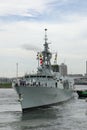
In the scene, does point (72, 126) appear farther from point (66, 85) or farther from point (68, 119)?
point (66, 85)

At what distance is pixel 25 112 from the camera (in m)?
61.9

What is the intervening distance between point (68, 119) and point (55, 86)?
24.0m

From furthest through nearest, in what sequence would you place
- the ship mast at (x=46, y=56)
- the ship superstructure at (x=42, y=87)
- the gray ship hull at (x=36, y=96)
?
the ship mast at (x=46, y=56) < the ship superstructure at (x=42, y=87) < the gray ship hull at (x=36, y=96)

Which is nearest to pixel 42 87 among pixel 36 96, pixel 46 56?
pixel 36 96

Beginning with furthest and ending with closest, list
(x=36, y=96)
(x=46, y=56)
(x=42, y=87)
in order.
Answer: (x=46, y=56) → (x=42, y=87) → (x=36, y=96)

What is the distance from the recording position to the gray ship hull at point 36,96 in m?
62.4

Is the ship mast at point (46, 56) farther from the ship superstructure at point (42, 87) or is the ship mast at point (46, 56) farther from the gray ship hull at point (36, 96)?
the gray ship hull at point (36, 96)

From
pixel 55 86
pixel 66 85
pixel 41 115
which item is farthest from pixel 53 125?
pixel 66 85

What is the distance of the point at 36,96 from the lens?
2579 inches

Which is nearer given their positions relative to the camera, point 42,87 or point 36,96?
point 36,96

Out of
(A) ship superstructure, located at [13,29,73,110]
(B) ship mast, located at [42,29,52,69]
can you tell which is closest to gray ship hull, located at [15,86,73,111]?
(A) ship superstructure, located at [13,29,73,110]

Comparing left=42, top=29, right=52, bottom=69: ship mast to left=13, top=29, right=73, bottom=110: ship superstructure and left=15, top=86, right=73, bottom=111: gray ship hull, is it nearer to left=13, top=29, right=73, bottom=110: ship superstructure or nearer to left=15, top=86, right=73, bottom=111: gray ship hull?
left=13, top=29, right=73, bottom=110: ship superstructure

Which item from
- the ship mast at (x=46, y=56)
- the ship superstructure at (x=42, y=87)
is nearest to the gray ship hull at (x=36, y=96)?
the ship superstructure at (x=42, y=87)

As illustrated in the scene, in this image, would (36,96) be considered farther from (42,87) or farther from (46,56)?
(46,56)
